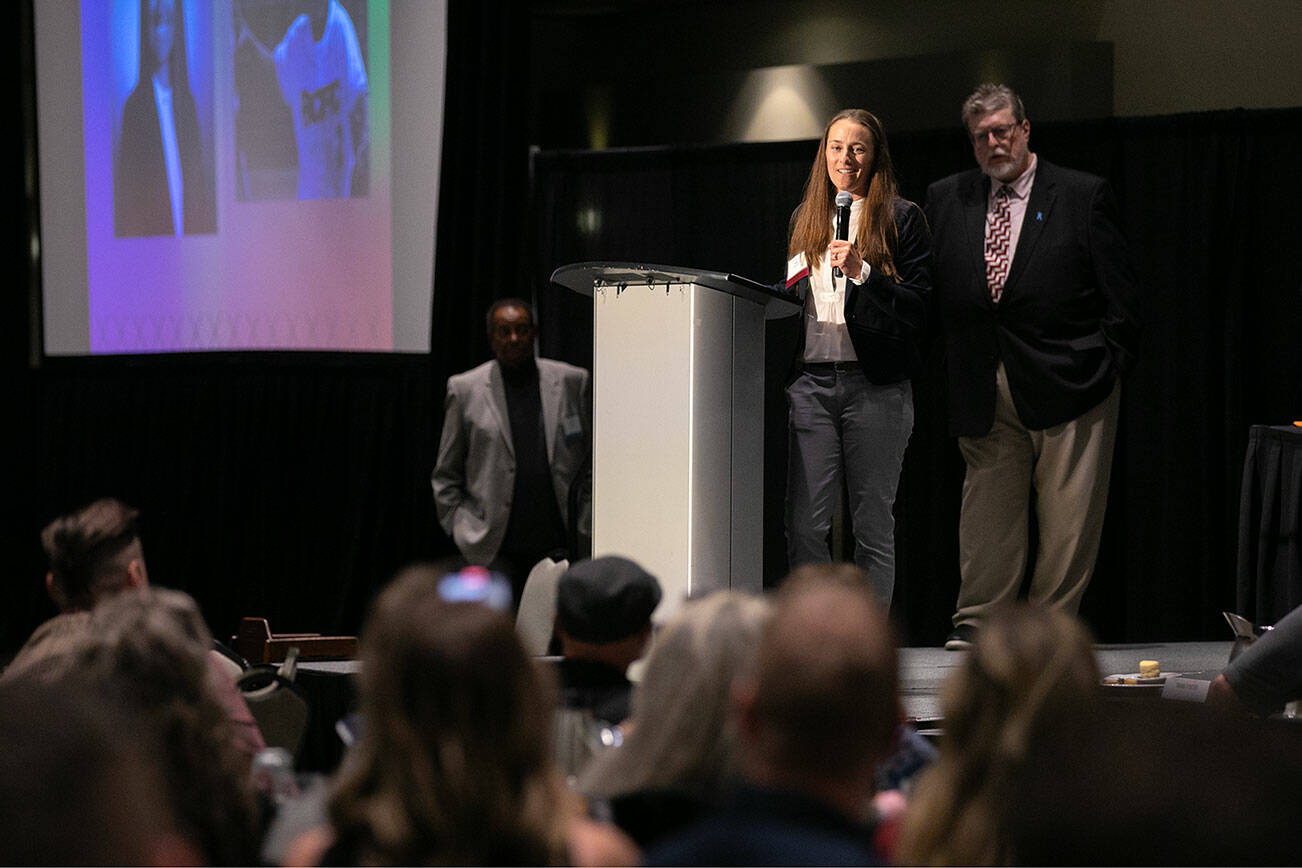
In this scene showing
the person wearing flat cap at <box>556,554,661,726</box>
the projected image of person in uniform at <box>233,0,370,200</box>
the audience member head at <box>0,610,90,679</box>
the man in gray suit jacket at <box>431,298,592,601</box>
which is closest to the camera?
the audience member head at <box>0,610,90,679</box>

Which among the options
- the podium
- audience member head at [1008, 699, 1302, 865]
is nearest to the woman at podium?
the podium

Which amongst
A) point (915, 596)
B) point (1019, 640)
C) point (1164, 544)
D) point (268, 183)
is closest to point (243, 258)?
point (268, 183)

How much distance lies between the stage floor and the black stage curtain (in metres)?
0.71

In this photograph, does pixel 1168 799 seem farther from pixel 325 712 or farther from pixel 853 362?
pixel 325 712

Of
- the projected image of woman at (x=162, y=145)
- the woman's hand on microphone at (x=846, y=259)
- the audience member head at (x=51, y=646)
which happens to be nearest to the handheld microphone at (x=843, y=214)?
the woman's hand on microphone at (x=846, y=259)

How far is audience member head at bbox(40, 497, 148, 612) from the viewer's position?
2.54 metres

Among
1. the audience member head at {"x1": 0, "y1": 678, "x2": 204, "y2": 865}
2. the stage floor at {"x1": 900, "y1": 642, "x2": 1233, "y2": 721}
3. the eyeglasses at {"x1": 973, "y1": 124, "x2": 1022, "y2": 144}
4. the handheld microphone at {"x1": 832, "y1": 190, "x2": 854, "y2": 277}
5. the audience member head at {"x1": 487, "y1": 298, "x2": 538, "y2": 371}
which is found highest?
the eyeglasses at {"x1": 973, "y1": 124, "x2": 1022, "y2": 144}

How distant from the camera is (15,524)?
661 cm

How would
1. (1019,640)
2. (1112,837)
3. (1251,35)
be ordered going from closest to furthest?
(1112,837) → (1019,640) → (1251,35)

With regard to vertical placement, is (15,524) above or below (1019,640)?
below

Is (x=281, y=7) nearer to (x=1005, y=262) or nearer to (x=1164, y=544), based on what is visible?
(x=1005, y=262)

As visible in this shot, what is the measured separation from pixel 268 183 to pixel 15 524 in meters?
2.03

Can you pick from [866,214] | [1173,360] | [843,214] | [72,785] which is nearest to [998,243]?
[866,214]

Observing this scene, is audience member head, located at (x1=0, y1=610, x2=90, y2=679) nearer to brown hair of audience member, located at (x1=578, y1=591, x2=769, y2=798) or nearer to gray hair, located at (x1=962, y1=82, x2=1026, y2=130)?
brown hair of audience member, located at (x1=578, y1=591, x2=769, y2=798)
